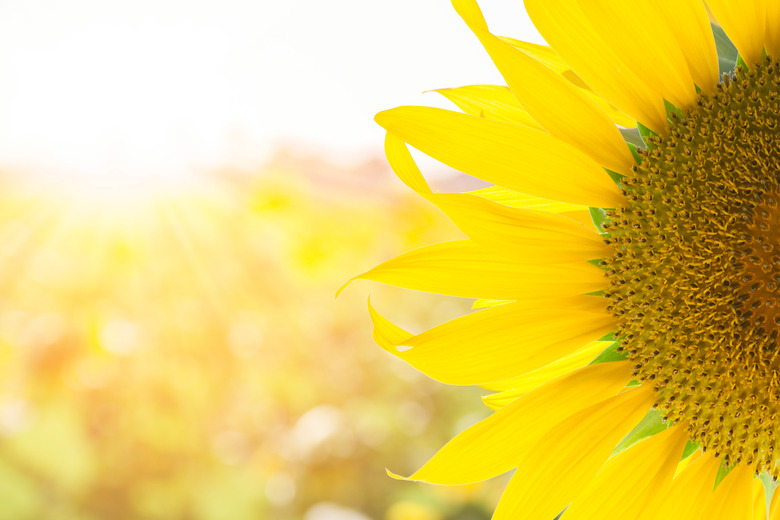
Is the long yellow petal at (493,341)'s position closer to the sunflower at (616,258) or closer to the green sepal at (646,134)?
the sunflower at (616,258)

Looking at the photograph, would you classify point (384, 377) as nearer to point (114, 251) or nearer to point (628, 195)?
point (114, 251)

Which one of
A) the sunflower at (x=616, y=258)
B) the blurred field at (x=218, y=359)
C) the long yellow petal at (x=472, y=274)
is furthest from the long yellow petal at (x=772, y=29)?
the blurred field at (x=218, y=359)

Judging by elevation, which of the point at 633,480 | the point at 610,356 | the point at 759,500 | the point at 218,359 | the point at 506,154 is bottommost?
the point at 218,359

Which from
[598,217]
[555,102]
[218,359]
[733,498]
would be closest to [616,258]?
[598,217]

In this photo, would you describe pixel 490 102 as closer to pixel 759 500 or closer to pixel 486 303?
pixel 486 303

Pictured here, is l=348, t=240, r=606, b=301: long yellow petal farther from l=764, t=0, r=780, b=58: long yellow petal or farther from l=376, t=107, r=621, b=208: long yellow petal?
l=764, t=0, r=780, b=58: long yellow petal

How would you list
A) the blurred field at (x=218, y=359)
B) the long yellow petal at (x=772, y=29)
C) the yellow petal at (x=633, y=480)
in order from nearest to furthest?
1. the long yellow petal at (x=772, y=29)
2. the yellow petal at (x=633, y=480)
3. the blurred field at (x=218, y=359)

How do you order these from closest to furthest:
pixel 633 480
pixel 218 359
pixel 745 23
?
pixel 745 23 → pixel 633 480 → pixel 218 359
